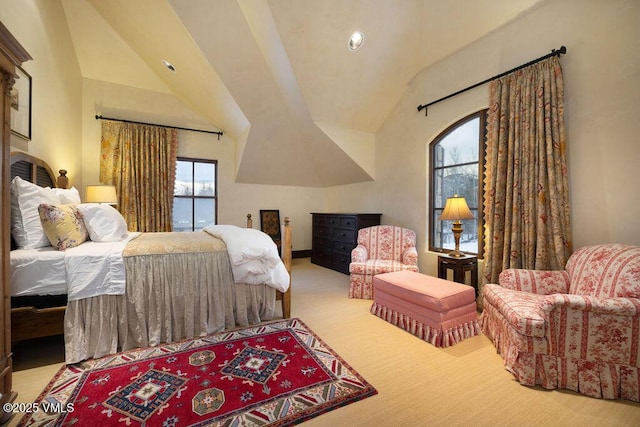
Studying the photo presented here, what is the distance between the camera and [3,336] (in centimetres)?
143

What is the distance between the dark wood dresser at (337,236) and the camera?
4.44 meters

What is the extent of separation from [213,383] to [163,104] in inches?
190

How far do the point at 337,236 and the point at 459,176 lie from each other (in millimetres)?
2225

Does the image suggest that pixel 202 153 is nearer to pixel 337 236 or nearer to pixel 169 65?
pixel 169 65

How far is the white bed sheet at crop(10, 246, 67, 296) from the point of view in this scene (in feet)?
5.76

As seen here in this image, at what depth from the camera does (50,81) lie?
3072 millimetres

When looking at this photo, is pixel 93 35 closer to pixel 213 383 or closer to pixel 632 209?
pixel 213 383

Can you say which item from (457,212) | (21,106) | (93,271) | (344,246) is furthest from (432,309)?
(21,106)

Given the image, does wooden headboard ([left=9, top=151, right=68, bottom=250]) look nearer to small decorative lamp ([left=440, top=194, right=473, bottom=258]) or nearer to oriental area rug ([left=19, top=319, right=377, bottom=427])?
oriental area rug ([left=19, top=319, right=377, bottom=427])

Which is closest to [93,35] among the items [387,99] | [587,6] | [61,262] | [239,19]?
[239,19]

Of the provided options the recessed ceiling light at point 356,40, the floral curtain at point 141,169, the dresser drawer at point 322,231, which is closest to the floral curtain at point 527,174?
the recessed ceiling light at point 356,40

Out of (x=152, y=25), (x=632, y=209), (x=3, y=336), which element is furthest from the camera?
(x=152, y=25)

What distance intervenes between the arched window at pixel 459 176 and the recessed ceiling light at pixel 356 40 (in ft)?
5.12

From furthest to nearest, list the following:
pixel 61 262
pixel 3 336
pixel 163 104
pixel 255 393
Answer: pixel 163 104
pixel 61 262
pixel 255 393
pixel 3 336
